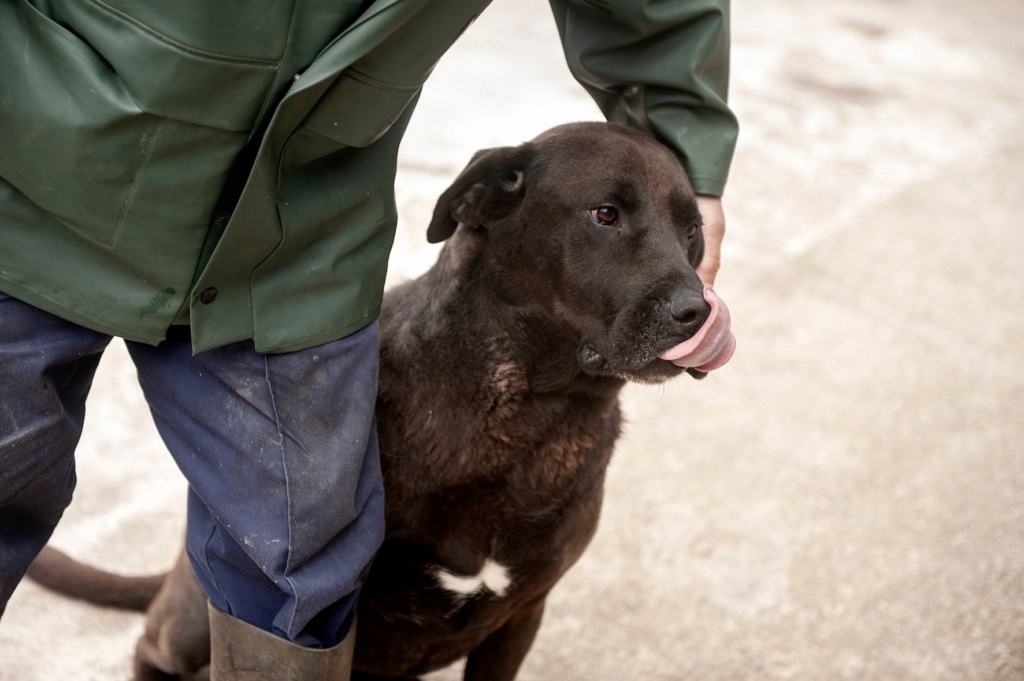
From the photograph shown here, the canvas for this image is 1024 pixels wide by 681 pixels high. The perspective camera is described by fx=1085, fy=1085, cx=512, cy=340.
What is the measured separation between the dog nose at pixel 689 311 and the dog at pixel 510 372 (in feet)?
0.29

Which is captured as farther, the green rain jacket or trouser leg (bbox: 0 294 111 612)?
trouser leg (bbox: 0 294 111 612)

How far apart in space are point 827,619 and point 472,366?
147 cm

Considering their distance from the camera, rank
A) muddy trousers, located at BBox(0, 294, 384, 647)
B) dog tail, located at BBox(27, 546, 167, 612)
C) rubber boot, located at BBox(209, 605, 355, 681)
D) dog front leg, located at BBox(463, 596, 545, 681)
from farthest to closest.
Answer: dog tail, located at BBox(27, 546, 167, 612), dog front leg, located at BBox(463, 596, 545, 681), rubber boot, located at BBox(209, 605, 355, 681), muddy trousers, located at BBox(0, 294, 384, 647)

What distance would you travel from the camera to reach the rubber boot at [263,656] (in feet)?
6.48

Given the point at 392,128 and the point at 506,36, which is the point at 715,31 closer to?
the point at 392,128

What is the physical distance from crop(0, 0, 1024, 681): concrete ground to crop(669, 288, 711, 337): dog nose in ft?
4.01

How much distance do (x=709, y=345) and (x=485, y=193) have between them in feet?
1.90

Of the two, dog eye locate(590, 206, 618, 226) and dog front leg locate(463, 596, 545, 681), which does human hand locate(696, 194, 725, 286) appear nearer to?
dog eye locate(590, 206, 618, 226)

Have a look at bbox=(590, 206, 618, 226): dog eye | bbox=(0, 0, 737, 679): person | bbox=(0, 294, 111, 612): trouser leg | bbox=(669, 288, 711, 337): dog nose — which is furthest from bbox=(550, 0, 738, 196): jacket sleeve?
bbox=(0, 294, 111, 612): trouser leg

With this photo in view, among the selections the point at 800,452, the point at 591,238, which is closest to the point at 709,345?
the point at 591,238

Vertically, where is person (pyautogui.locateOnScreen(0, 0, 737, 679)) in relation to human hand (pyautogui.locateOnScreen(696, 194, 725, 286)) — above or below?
above

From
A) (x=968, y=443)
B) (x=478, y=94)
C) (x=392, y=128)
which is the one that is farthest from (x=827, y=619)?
(x=478, y=94)

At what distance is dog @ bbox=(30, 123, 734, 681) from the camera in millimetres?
2191

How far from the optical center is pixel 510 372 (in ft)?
7.41
